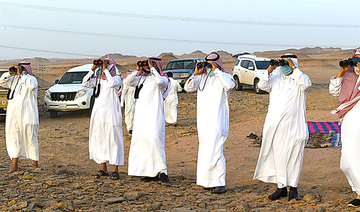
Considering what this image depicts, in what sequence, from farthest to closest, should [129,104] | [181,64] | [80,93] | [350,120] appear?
[181,64], [80,93], [129,104], [350,120]

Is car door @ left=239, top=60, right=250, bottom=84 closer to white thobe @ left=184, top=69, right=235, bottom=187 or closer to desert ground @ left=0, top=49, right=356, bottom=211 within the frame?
desert ground @ left=0, top=49, right=356, bottom=211

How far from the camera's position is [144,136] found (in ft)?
24.5

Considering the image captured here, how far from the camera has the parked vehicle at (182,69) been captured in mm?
22547

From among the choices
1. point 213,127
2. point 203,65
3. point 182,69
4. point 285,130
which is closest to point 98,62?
point 203,65

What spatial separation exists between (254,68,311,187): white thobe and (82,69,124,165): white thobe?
2305 millimetres

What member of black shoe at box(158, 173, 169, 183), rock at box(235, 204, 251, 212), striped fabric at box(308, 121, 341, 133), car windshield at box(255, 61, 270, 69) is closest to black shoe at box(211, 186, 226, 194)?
rock at box(235, 204, 251, 212)

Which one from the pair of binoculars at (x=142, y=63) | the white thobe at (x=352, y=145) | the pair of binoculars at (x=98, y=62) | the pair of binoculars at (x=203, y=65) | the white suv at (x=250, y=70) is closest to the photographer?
the white thobe at (x=352, y=145)

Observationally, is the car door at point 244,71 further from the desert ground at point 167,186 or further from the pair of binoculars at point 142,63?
the pair of binoculars at point 142,63

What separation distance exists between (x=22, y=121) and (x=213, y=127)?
10.1ft

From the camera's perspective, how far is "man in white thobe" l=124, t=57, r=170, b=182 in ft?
24.2

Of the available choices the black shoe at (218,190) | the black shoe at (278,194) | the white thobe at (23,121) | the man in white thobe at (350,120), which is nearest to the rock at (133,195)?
the black shoe at (218,190)

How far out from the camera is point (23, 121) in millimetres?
7836

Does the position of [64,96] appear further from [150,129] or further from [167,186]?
[167,186]

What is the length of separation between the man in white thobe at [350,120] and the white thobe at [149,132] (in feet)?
8.46
